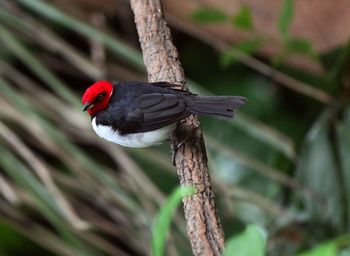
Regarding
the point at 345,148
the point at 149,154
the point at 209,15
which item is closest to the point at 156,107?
the point at 209,15

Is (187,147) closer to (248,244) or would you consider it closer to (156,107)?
(156,107)

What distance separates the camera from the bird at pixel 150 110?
4.46 ft

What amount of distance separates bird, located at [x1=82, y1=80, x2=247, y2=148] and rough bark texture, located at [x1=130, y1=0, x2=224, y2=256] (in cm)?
4

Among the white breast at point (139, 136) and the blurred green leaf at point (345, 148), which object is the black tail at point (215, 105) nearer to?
the white breast at point (139, 136)

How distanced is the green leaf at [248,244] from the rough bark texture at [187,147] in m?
0.44

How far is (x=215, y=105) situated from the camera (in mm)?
1380

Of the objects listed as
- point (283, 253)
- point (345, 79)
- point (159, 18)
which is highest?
point (345, 79)

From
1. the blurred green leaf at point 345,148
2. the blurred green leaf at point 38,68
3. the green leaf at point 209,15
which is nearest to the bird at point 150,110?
the green leaf at point 209,15

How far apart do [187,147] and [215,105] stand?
5.1 inches

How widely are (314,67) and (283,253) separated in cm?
89

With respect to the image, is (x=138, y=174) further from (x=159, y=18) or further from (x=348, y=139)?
(x=159, y=18)

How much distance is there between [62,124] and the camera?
2.61 m

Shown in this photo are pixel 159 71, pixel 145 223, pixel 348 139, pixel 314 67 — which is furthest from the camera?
pixel 314 67

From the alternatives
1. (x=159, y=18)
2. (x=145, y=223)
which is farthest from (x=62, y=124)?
(x=159, y=18)
